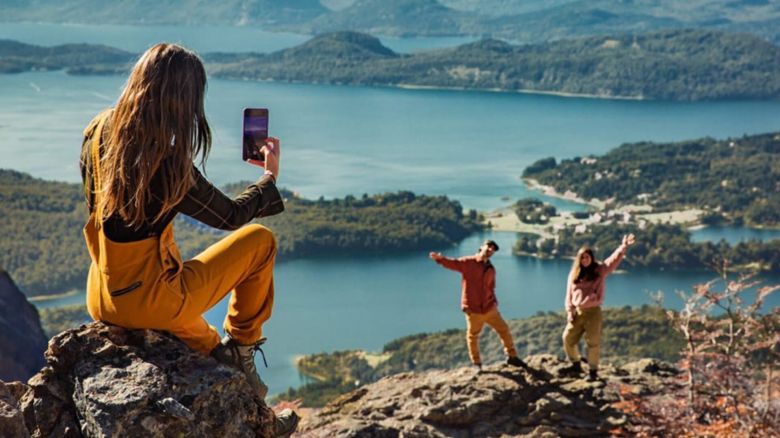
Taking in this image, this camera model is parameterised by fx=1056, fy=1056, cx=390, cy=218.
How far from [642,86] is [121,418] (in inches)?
5343

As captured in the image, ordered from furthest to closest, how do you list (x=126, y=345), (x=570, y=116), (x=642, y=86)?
(x=642, y=86) < (x=570, y=116) < (x=126, y=345)

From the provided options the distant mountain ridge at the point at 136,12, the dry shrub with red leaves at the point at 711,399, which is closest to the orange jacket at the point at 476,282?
the dry shrub with red leaves at the point at 711,399

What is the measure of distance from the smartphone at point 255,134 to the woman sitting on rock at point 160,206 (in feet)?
0.24

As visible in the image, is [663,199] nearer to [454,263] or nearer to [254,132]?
[454,263]

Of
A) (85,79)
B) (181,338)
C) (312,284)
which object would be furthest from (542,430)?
(85,79)

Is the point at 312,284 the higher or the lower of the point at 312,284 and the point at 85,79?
the lower

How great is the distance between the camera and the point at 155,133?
3363mm

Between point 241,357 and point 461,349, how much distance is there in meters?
26.8

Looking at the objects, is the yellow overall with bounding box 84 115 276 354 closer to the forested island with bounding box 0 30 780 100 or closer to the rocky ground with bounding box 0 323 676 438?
the rocky ground with bounding box 0 323 676 438

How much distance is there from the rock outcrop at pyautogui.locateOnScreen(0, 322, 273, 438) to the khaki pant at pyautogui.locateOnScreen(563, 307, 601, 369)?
4100 millimetres

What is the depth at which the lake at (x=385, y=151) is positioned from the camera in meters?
45.5

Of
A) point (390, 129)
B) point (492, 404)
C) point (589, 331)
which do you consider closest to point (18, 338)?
point (492, 404)

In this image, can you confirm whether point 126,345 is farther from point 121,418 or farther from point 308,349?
point 308,349

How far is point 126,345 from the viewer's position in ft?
11.9
